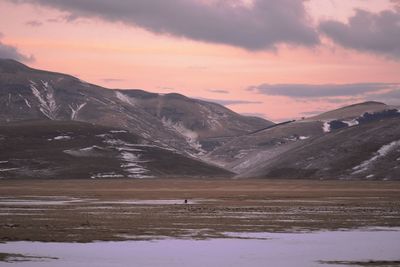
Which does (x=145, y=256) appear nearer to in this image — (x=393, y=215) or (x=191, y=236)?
(x=191, y=236)

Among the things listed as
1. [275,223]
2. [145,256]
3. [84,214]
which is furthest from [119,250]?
[84,214]

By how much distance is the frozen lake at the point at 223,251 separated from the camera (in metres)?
35.6

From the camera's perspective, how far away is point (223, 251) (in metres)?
40.3

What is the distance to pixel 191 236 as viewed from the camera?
48.6m

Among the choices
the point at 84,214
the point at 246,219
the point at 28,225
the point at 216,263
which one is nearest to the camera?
the point at 216,263

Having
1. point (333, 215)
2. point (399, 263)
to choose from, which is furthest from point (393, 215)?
point (399, 263)

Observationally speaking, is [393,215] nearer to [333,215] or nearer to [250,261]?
[333,215]

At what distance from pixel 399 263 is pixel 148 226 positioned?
2541 cm

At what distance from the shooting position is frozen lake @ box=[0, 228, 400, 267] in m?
35.6

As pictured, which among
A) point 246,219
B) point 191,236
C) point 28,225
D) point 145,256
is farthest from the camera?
point 246,219

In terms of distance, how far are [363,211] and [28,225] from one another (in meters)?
39.5

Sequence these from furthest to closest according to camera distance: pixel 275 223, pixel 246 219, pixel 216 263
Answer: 1. pixel 246 219
2. pixel 275 223
3. pixel 216 263

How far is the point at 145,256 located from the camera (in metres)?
37.8

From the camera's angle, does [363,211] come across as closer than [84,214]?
No
